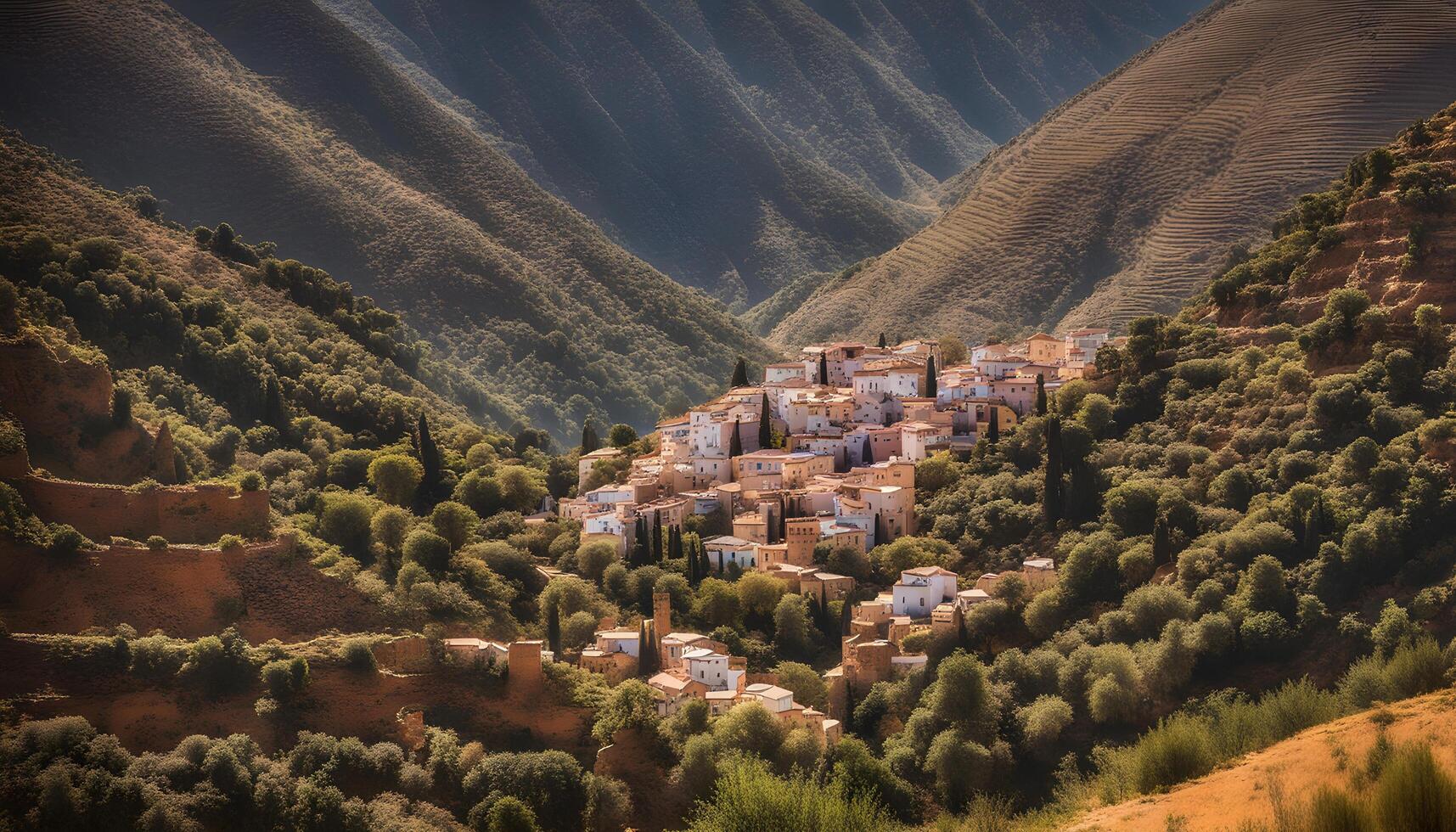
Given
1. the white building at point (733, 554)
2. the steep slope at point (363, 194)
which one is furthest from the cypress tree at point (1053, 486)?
the steep slope at point (363, 194)

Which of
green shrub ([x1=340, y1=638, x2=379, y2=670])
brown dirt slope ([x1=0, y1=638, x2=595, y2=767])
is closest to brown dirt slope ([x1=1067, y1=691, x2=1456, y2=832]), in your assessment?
brown dirt slope ([x1=0, y1=638, x2=595, y2=767])

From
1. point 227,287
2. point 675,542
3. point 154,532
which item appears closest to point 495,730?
point 154,532

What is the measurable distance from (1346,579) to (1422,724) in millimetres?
10641

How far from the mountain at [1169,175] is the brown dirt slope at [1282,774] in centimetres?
4476

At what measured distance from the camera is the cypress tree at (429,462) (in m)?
46.4

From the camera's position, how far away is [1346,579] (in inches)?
1441

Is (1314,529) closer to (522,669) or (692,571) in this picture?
(692,571)

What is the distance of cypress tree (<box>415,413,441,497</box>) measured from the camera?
1827 inches

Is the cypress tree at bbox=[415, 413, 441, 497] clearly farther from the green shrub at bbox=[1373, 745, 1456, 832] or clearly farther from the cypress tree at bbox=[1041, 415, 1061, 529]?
the green shrub at bbox=[1373, 745, 1456, 832]

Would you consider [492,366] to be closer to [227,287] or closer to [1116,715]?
[227,287]

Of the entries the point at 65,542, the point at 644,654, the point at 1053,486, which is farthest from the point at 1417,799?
the point at 65,542

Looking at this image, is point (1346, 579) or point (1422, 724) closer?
point (1422, 724)

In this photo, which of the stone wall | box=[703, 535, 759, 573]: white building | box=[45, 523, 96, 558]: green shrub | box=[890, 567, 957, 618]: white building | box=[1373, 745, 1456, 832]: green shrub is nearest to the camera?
box=[1373, 745, 1456, 832]: green shrub

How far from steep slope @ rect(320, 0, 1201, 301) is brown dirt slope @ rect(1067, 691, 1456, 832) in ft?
304
